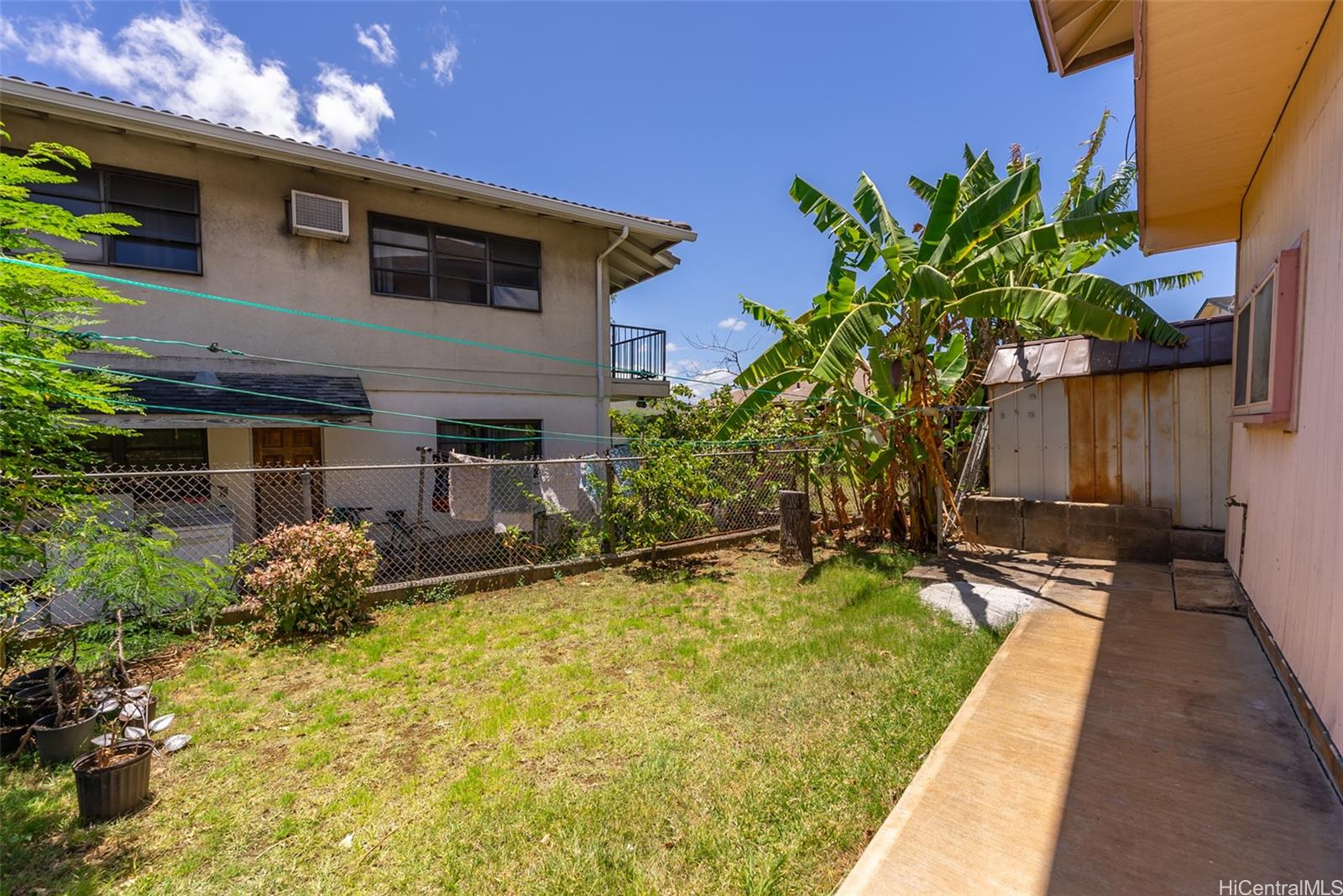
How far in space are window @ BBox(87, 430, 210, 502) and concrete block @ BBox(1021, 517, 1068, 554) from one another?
414 inches

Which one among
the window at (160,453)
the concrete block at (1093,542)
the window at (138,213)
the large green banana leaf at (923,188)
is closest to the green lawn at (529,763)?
the concrete block at (1093,542)

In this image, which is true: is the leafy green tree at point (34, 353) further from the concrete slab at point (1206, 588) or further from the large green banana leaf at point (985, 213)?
the concrete slab at point (1206, 588)

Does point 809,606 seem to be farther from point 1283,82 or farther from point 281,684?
point 1283,82

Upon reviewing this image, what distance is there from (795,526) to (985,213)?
440 centimetres

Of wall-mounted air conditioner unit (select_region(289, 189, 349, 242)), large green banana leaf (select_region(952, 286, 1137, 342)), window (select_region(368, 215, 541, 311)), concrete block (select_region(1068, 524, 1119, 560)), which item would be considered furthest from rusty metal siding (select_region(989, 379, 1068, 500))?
wall-mounted air conditioner unit (select_region(289, 189, 349, 242))

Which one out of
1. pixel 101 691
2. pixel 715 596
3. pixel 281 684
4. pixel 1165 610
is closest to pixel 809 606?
pixel 715 596

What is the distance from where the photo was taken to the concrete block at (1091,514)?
651 centimetres

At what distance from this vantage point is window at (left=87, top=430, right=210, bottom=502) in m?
7.78

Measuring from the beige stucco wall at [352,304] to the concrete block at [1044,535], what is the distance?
298 inches

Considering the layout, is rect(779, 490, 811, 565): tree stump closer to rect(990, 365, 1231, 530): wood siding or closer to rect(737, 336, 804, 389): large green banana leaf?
rect(737, 336, 804, 389): large green banana leaf

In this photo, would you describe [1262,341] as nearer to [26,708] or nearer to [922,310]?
[922,310]

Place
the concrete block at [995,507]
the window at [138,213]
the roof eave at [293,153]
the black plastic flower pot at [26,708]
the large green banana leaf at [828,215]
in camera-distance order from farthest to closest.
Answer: the large green banana leaf at [828,215], the window at [138,213], the concrete block at [995,507], the roof eave at [293,153], the black plastic flower pot at [26,708]

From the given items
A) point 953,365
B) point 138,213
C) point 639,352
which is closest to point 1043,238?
point 953,365

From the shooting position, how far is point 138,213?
26.4ft
